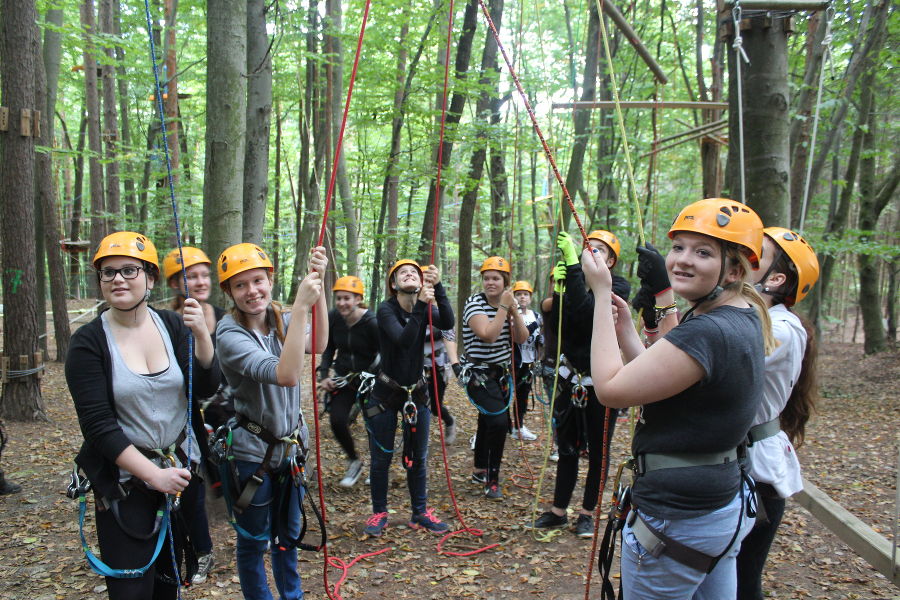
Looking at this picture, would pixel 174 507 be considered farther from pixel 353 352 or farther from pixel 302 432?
pixel 353 352

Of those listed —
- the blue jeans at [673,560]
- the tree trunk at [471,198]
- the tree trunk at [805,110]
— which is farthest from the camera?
the tree trunk at [471,198]

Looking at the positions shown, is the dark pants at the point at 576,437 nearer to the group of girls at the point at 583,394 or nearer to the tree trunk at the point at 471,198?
the group of girls at the point at 583,394

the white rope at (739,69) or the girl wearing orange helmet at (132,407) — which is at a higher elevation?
the white rope at (739,69)

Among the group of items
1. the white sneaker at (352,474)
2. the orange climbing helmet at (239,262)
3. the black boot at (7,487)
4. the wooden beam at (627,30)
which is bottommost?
the white sneaker at (352,474)

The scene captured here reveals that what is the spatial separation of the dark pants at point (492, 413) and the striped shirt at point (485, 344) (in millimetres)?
170

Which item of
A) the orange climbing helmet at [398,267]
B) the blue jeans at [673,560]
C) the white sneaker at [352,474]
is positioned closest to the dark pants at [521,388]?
the white sneaker at [352,474]

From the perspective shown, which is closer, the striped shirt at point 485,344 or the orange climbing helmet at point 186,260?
the orange climbing helmet at point 186,260

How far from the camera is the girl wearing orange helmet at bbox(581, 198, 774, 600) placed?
160cm

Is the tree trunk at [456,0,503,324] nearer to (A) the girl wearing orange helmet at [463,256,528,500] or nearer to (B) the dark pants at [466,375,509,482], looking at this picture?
(A) the girl wearing orange helmet at [463,256,528,500]

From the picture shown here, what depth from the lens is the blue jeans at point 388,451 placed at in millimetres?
4105

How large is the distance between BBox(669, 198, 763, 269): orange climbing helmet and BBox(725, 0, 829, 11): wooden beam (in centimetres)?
287

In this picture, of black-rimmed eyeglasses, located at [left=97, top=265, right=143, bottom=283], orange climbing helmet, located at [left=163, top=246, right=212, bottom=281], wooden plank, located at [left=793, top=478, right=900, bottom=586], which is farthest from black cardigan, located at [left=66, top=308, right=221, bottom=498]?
wooden plank, located at [left=793, top=478, right=900, bottom=586]

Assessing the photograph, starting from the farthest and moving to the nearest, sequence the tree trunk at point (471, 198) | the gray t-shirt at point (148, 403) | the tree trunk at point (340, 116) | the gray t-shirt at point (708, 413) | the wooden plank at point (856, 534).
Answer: the tree trunk at point (340, 116) → the tree trunk at point (471, 198) → the wooden plank at point (856, 534) → the gray t-shirt at point (148, 403) → the gray t-shirt at point (708, 413)

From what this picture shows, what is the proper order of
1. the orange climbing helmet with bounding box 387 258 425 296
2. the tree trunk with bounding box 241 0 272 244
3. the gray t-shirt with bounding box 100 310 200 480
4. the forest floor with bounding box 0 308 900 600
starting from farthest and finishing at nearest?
the tree trunk with bounding box 241 0 272 244 < the orange climbing helmet with bounding box 387 258 425 296 < the forest floor with bounding box 0 308 900 600 < the gray t-shirt with bounding box 100 310 200 480
